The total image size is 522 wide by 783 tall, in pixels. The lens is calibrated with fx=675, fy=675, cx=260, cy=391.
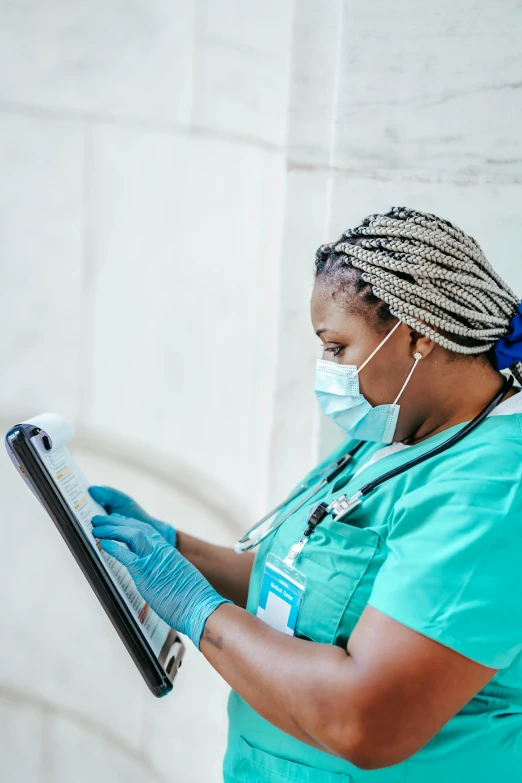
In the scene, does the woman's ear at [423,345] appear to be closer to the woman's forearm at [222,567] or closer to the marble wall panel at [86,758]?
the woman's forearm at [222,567]

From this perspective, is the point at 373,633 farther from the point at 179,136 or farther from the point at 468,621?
the point at 179,136

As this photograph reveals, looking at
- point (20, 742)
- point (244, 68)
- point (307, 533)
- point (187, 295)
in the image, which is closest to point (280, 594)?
point (307, 533)

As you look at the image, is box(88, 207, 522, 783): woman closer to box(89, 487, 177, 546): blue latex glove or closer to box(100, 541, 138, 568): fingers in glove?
box(100, 541, 138, 568): fingers in glove

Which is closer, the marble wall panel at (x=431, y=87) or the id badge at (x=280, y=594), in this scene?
the id badge at (x=280, y=594)

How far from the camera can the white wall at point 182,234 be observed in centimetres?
170

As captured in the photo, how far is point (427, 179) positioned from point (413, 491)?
93cm

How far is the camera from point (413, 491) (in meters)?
1.02

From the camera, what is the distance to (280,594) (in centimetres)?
115

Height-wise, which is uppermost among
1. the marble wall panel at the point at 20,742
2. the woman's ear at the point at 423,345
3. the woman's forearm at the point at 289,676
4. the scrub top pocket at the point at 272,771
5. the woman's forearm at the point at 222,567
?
the woman's ear at the point at 423,345

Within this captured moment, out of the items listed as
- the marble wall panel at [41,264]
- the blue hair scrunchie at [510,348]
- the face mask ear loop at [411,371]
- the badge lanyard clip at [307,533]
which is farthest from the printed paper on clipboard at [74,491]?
the marble wall panel at [41,264]

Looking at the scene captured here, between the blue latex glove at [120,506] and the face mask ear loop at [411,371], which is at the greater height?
the face mask ear loop at [411,371]

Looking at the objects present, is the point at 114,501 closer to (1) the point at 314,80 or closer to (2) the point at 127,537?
(2) the point at 127,537

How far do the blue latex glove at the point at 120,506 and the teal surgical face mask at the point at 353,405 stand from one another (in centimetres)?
52

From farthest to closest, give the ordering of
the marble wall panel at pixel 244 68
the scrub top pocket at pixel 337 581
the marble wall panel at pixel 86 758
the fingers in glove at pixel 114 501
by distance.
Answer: the marble wall panel at pixel 86 758
the marble wall panel at pixel 244 68
the fingers in glove at pixel 114 501
the scrub top pocket at pixel 337 581
